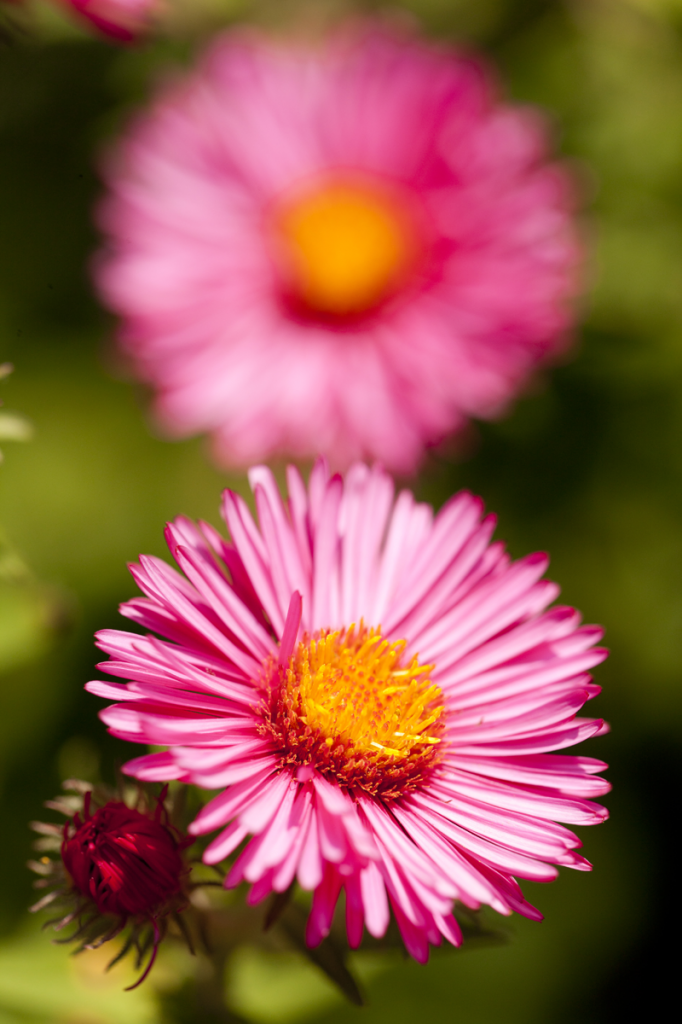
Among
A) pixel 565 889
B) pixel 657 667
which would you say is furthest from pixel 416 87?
pixel 565 889

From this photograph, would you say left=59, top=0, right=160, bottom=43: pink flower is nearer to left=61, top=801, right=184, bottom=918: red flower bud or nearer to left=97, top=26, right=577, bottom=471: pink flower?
left=61, top=801, right=184, bottom=918: red flower bud

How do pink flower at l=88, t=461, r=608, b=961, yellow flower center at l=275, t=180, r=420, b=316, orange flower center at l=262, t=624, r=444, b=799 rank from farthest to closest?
yellow flower center at l=275, t=180, r=420, b=316
orange flower center at l=262, t=624, r=444, b=799
pink flower at l=88, t=461, r=608, b=961

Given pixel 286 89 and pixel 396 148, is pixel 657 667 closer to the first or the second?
pixel 396 148

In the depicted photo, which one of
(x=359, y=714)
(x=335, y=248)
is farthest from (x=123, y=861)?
(x=335, y=248)

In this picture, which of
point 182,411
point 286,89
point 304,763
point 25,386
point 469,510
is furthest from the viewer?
point 25,386

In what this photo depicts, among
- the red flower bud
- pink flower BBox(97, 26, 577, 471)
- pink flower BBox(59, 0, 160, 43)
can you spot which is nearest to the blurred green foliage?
pink flower BBox(97, 26, 577, 471)
